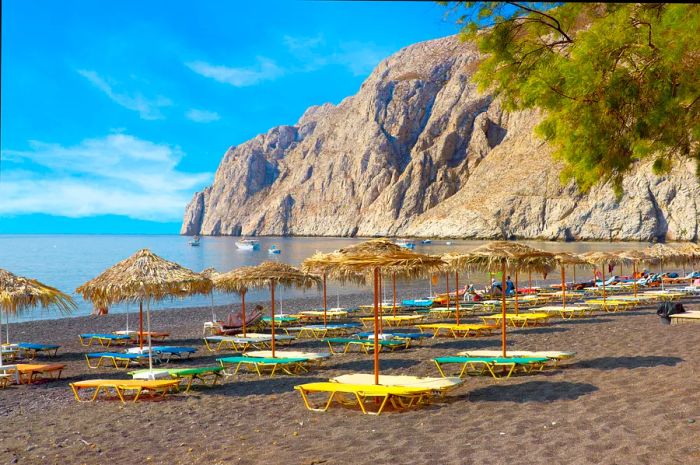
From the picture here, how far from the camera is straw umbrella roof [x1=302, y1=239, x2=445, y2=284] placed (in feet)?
29.8

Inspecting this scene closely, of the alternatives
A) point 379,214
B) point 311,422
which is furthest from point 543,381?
point 379,214

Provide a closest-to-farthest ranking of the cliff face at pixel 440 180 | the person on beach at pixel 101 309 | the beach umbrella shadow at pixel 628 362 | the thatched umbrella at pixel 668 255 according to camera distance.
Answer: the beach umbrella shadow at pixel 628 362, the person on beach at pixel 101 309, the thatched umbrella at pixel 668 255, the cliff face at pixel 440 180

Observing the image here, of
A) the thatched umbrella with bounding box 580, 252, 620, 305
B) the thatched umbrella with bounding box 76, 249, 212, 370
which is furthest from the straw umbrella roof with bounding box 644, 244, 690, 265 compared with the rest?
the thatched umbrella with bounding box 76, 249, 212, 370

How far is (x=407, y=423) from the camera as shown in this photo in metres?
7.30

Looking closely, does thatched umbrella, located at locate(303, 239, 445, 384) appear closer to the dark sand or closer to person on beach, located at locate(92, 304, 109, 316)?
the dark sand

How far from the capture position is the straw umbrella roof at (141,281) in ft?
35.0

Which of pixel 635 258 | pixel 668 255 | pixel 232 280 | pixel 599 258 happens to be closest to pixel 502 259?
pixel 232 280

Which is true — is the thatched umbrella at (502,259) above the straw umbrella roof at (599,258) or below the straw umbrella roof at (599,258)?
above

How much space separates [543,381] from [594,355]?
2.58 meters

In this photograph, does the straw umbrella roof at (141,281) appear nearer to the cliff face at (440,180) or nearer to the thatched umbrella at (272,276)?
the thatched umbrella at (272,276)

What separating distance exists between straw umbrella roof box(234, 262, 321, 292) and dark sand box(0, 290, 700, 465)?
172 centimetres

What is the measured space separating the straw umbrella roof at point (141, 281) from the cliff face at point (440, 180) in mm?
68953

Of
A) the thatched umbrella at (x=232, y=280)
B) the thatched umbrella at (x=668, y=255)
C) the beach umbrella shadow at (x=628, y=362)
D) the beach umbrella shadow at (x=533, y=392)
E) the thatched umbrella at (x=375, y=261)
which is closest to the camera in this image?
the beach umbrella shadow at (x=533, y=392)

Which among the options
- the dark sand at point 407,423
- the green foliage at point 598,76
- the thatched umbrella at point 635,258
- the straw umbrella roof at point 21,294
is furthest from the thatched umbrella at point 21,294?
the thatched umbrella at point 635,258
